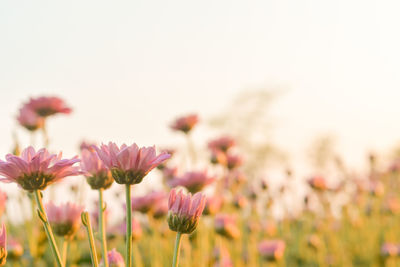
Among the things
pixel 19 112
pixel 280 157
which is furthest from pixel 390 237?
pixel 280 157

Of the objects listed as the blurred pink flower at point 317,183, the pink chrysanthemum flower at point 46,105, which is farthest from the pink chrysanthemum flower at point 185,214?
the blurred pink flower at point 317,183

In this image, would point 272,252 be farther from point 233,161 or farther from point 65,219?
point 65,219

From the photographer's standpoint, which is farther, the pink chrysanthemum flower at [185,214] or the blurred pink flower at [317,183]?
the blurred pink flower at [317,183]

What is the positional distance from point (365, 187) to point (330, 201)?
30.6 inches

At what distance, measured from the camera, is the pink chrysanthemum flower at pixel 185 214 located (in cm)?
87

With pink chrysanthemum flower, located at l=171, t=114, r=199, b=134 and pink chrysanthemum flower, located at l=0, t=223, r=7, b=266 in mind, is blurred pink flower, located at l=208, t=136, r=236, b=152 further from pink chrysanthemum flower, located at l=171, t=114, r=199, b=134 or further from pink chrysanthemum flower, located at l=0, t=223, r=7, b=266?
pink chrysanthemum flower, located at l=0, t=223, r=7, b=266

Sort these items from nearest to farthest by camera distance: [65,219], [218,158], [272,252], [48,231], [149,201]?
[48,231]
[65,219]
[149,201]
[218,158]
[272,252]

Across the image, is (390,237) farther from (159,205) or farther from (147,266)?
(159,205)

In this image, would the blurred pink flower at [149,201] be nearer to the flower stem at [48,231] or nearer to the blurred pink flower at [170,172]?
the blurred pink flower at [170,172]

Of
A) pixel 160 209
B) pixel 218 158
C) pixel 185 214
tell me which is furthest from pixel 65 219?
pixel 218 158

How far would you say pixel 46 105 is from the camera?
2.30 m

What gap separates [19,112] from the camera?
234cm

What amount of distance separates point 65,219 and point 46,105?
1.31 meters

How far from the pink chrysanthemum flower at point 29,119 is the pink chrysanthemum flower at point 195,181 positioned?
0.80 meters
